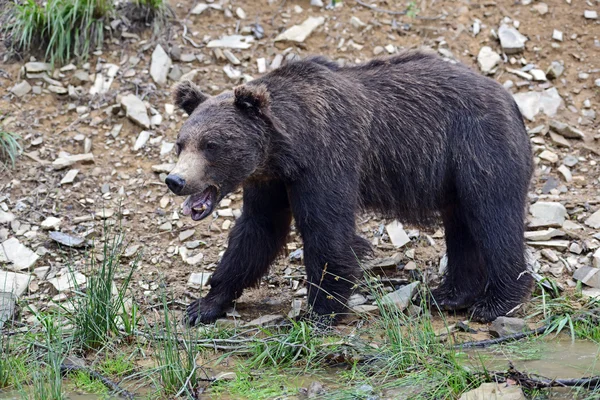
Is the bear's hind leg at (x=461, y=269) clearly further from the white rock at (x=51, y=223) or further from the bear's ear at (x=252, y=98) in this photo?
the white rock at (x=51, y=223)

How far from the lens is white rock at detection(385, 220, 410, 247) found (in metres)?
8.17

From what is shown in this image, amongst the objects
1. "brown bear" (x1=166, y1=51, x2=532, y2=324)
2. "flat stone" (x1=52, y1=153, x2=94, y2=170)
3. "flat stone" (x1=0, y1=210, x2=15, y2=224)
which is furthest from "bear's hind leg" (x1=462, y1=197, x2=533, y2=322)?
"flat stone" (x1=0, y1=210, x2=15, y2=224)

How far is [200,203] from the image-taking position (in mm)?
6297

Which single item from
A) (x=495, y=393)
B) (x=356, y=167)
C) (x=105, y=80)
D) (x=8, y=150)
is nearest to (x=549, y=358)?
(x=495, y=393)

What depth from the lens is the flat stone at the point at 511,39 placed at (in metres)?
9.84

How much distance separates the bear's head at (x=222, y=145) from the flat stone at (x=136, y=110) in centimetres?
285

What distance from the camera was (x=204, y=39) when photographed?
10.0m

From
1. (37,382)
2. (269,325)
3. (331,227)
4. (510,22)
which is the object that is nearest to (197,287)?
(269,325)

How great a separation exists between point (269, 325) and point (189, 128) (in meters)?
1.61

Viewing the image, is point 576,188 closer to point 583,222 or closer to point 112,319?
point 583,222

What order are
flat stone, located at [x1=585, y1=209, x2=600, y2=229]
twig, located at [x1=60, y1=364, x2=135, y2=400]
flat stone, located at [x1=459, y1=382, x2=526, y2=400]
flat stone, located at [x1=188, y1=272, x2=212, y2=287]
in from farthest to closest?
flat stone, located at [x1=585, y1=209, x2=600, y2=229], flat stone, located at [x1=188, y1=272, x2=212, y2=287], twig, located at [x1=60, y1=364, x2=135, y2=400], flat stone, located at [x1=459, y1=382, x2=526, y2=400]

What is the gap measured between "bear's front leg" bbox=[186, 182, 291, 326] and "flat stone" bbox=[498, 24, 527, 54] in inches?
165

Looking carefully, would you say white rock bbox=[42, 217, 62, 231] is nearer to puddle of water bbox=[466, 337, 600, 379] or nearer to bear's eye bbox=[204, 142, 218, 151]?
bear's eye bbox=[204, 142, 218, 151]

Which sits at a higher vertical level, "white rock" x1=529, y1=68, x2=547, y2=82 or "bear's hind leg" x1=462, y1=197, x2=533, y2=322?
"white rock" x1=529, y1=68, x2=547, y2=82
